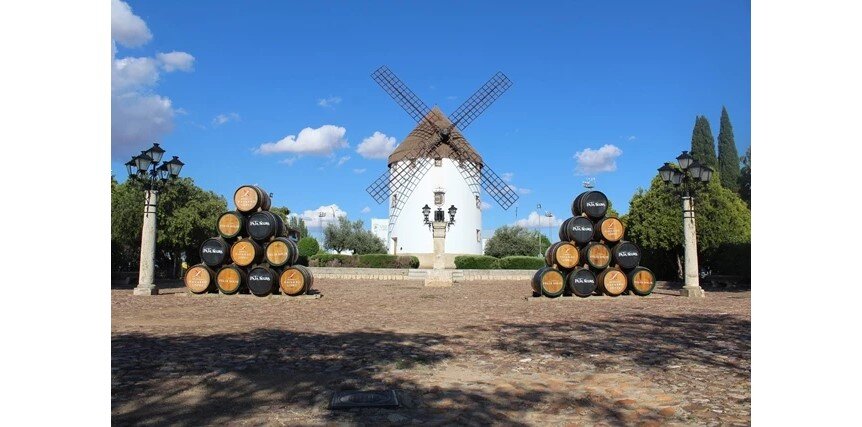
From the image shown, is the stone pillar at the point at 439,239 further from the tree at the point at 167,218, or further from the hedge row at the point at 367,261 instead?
the hedge row at the point at 367,261

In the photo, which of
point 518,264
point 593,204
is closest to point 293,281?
point 593,204

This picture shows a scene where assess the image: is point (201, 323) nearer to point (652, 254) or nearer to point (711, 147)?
point (652, 254)

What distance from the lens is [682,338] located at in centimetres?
777

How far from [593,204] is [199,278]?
10599mm

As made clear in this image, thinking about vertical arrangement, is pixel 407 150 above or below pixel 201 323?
above

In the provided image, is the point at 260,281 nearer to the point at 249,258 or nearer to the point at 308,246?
the point at 249,258

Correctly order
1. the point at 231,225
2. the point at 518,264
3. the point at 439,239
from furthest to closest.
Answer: the point at 518,264 → the point at 439,239 → the point at 231,225

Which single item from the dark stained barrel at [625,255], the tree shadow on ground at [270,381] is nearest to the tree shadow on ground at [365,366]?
the tree shadow on ground at [270,381]

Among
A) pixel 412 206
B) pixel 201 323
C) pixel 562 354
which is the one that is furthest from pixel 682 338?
pixel 412 206

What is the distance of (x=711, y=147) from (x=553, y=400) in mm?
42886

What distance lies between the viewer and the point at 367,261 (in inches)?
1591

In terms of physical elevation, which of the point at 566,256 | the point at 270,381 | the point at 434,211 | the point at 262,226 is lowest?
the point at 270,381

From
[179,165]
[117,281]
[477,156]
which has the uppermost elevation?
[477,156]

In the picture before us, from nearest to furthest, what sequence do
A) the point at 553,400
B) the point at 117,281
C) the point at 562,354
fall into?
the point at 553,400 → the point at 562,354 → the point at 117,281
